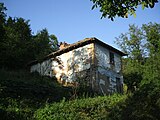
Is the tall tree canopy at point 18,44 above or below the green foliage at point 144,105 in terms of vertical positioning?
above

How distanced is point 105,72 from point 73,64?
380 centimetres

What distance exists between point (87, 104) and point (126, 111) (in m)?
3.90

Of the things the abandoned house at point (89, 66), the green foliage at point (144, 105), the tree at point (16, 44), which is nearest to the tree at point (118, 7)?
the green foliage at point (144, 105)

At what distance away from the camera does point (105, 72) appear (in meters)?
28.2

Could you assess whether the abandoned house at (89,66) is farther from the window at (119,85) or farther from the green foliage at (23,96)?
the green foliage at (23,96)

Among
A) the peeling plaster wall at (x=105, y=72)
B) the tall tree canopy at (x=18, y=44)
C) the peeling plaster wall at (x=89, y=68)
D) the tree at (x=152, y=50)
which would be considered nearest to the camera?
the peeling plaster wall at (x=89, y=68)

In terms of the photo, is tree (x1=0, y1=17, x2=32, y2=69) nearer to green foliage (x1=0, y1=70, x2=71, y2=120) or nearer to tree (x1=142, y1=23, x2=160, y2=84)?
green foliage (x1=0, y1=70, x2=71, y2=120)

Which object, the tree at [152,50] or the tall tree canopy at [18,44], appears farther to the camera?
the tree at [152,50]

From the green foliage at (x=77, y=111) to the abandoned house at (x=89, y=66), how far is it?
28.7 feet

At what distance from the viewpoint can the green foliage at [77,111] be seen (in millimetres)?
15461

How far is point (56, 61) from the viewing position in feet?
102

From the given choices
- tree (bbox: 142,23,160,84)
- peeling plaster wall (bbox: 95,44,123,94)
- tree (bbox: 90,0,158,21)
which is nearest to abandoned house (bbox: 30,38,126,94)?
peeling plaster wall (bbox: 95,44,123,94)

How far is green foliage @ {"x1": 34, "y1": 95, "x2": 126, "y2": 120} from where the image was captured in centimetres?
1546

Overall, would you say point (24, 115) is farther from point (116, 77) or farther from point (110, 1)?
point (116, 77)
